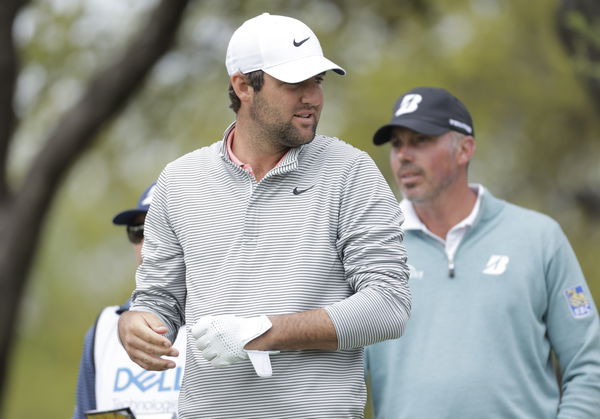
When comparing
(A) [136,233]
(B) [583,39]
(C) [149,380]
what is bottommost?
(C) [149,380]

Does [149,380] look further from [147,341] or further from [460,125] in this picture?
[460,125]

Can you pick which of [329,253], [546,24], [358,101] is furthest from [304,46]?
[358,101]

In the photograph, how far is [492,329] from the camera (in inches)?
172

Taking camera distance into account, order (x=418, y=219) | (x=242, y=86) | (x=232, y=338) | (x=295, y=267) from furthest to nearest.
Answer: (x=418, y=219), (x=242, y=86), (x=295, y=267), (x=232, y=338)

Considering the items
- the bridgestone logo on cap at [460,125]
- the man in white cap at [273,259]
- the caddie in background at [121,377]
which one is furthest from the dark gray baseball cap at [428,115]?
the man in white cap at [273,259]

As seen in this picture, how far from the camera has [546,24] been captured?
10906 mm

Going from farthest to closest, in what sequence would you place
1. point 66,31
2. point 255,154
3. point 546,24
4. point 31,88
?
point 31,88 → point 66,31 → point 546,24 → point 255,154

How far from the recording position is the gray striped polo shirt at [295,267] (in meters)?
3.10

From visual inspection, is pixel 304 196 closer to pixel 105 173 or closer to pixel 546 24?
pixel 546 24

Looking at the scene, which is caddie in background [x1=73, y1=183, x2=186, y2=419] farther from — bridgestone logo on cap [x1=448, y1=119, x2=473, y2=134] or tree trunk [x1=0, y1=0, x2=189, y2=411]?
tree trunk [x1=0, y1=0, x2=189, y2=411]

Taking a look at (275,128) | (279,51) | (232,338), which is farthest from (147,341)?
(279,51)

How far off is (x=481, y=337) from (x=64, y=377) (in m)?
18.9

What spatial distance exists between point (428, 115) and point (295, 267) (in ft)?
6.28

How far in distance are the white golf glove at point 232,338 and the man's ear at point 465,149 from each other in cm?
215
